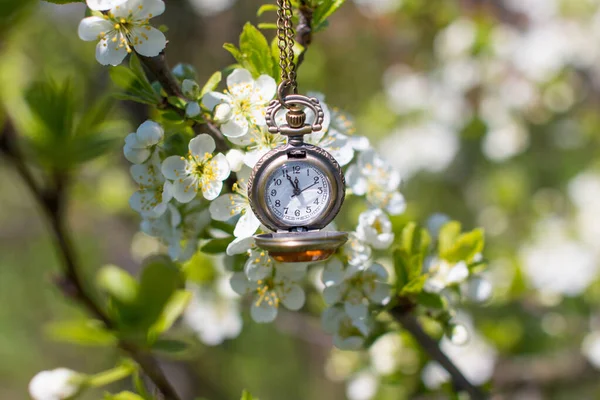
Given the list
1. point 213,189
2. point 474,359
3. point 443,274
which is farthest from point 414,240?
point 474,359

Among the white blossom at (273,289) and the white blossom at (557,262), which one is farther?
the white blossom at (557,262)

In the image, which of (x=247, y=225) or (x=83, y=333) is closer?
(x=247, y=225)

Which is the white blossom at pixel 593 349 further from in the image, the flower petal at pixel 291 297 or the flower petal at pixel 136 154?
the flower petal at pixel 136 154

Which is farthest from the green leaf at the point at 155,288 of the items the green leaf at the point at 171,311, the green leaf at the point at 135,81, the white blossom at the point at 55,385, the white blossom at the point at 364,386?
the white blossom at the point at 364,386

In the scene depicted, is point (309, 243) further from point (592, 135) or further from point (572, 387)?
point (592, 135)

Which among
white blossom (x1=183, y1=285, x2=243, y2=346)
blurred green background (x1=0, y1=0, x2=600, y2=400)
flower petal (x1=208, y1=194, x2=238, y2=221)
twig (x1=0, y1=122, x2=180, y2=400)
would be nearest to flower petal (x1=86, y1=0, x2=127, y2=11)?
flower petal (x1=208, y1=194, x2=238, y2=221)

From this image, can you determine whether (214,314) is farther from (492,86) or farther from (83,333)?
(492,86)

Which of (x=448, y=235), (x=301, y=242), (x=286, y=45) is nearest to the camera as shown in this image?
(x=301, y=242)

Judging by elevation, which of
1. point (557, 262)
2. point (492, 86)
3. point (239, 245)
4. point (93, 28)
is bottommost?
point (557, 262)
